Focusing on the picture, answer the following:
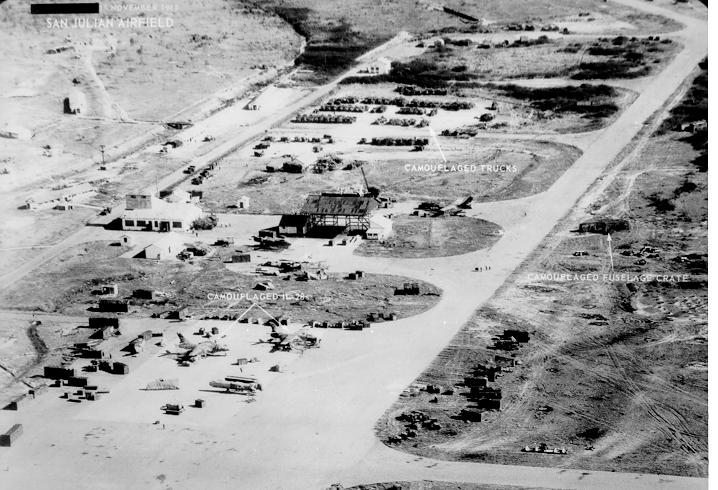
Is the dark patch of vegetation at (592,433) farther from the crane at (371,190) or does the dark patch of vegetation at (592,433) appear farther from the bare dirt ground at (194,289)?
the crane at (371,190)

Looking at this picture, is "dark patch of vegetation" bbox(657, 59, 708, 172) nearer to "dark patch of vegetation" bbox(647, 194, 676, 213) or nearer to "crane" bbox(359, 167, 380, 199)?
"dark patch of vegetation" bbox(647, 194, 676, 213)

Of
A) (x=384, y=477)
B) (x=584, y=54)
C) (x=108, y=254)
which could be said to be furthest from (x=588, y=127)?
(x=384, y=477)

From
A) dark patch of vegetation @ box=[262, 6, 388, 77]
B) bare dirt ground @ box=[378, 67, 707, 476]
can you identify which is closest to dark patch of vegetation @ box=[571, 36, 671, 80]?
dark patch of vegetation @ box=[262, 6, 388, 77]

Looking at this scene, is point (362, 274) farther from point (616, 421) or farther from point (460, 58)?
point (460, 58)

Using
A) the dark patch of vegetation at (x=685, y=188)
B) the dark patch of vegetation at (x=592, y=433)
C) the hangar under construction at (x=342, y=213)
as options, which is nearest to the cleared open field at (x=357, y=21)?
the hangar under construction at (x=342, y=213)

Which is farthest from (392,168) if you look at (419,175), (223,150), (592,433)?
(592,433)

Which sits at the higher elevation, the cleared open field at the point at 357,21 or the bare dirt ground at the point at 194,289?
the cleared open field at the point at 357,21

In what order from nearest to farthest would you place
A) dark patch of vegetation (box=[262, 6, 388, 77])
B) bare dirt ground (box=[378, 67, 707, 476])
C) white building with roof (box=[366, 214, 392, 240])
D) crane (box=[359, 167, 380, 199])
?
bare dirt ground (box=[378, 67, 707, 476])
white building with roof (box=[366, 214, 392, 240])
crane (box=[359, 167, 380, 199])
dark patch of vegetation (box=[262, 6, 388, 77])
